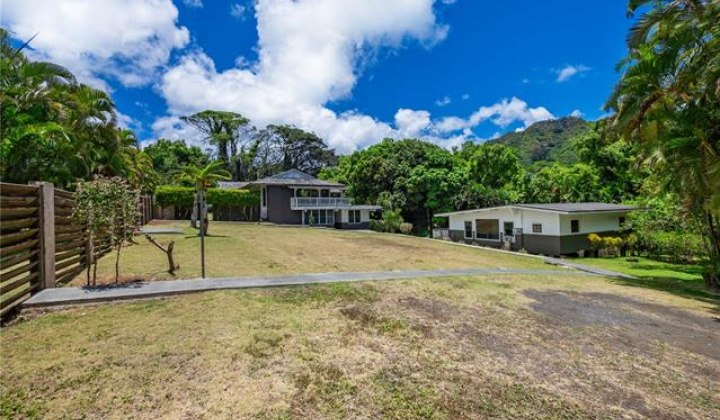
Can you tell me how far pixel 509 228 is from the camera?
23500mm

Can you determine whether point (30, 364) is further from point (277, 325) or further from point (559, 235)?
point (559, 235)

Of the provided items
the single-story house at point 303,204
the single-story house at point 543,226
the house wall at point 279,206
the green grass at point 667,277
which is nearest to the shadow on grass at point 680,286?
the green grass at point 667,277

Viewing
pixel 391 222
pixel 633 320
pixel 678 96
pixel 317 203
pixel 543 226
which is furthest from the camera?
pixel 391 222

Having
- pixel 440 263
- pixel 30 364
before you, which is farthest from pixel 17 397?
pixel 440 263

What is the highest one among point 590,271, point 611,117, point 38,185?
point 611,117

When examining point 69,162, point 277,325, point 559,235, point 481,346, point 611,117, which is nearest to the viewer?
point 481,346

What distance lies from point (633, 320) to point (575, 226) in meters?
16.9

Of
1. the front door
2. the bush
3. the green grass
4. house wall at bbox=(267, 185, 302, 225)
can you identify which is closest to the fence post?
the green grass

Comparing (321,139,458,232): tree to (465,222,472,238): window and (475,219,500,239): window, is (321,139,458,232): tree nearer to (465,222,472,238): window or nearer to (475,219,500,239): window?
(465,222,472,238): window

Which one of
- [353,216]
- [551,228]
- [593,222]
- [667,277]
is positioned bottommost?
[667,277]

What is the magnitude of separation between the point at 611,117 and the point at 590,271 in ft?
22.2

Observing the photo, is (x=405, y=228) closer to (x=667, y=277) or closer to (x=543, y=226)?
(x=543, y=226)

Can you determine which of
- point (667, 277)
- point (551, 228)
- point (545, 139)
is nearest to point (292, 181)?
point (551, 228)

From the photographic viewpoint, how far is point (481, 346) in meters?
5.05
